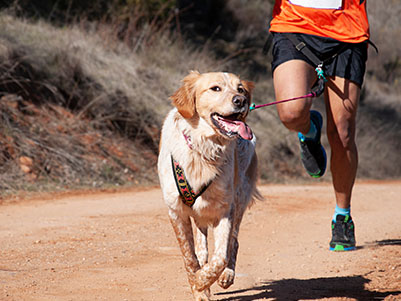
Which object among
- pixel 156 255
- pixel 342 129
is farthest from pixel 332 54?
pixel 156 255

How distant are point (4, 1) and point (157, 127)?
170 inches

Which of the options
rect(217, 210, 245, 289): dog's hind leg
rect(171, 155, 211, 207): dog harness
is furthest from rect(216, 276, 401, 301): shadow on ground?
rect(171, 155, 211, 207): dog harness

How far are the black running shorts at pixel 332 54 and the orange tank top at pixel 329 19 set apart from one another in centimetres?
6

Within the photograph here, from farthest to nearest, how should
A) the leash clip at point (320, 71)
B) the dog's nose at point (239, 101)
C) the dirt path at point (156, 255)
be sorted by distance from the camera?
the leash clip at point (320, 71) < the dirt path at point (156, 255) < the dog's nose at point (239, 101)

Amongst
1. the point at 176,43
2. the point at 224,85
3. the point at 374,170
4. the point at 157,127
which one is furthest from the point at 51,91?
the point at 374,170

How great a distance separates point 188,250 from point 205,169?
558 mm

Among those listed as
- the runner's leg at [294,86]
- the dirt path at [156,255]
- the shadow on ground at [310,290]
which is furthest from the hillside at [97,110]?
the shadow on ground at [310,290]

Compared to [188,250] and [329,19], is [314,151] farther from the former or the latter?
[188,250]

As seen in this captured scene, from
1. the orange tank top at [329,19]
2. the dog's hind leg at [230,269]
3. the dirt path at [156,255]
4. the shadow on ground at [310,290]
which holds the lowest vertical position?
the dirt path at [156,255]

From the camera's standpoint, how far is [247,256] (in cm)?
533

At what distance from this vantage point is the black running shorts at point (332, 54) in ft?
16.3

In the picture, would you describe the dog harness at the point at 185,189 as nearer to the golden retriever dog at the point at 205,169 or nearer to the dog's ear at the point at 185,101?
the golden retriever dog at the point at 205,169

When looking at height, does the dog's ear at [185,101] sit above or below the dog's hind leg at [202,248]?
above

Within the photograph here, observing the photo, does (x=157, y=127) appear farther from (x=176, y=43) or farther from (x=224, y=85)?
(x=224, y=85)
